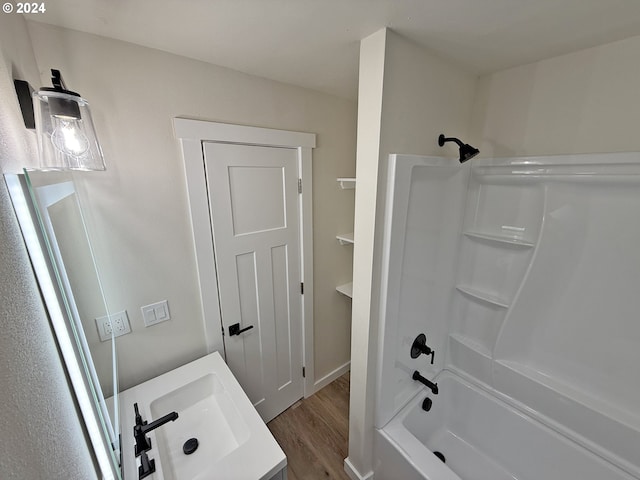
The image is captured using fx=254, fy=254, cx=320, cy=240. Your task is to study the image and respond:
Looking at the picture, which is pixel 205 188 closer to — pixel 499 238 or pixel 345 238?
pixel 345 238

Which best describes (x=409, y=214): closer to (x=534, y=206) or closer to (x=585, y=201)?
(x=534, y=206)

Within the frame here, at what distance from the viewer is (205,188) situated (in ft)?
4.37

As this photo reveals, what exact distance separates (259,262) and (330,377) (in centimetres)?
134

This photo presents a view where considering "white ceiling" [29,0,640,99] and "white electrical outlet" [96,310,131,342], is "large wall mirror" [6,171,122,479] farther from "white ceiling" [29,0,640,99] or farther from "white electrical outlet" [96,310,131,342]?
"white ceiling" [29,0,640,99]

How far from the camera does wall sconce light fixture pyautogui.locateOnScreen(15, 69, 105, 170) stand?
0.69 meters

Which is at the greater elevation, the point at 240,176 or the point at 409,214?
the point at 240,176

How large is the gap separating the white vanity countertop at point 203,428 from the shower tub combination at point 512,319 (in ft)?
2.32

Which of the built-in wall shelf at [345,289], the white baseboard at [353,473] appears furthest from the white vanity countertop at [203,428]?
the built-in wall shelf at [345,289]

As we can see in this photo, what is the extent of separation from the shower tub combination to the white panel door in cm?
75

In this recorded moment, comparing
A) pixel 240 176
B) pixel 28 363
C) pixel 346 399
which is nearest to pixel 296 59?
pixel 240 176

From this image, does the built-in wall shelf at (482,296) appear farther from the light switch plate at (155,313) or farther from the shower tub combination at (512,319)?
the light switch plate at (155,313)

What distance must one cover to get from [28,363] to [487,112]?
6.68 feet

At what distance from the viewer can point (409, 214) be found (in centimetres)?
128

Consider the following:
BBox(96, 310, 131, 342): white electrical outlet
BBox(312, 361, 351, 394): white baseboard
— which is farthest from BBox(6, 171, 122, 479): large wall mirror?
BBox(312, 361, 351, 394): white baseboard
